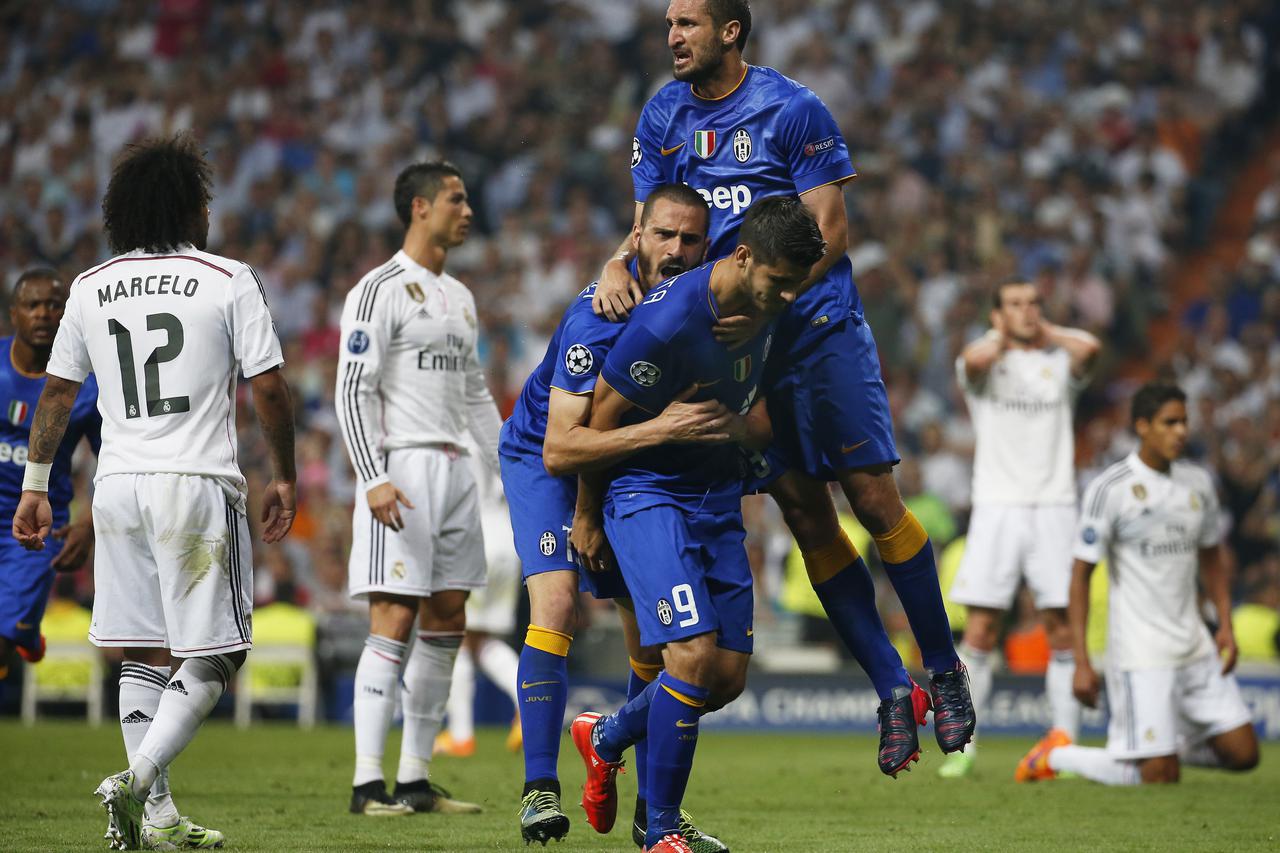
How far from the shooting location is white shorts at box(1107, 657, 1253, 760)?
32.0 ft

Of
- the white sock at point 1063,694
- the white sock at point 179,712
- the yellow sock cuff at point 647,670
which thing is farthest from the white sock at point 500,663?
the white sock at point 179,712

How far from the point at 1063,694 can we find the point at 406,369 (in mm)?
4896

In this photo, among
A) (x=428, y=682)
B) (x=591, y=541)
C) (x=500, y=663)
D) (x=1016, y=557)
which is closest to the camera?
(x=591, y=541)

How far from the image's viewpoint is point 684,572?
582cm

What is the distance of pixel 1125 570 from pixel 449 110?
13074mm

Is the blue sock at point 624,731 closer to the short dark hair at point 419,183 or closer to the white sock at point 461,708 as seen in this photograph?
the short dark hair at point 419,183

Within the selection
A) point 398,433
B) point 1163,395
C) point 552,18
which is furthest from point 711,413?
point 552,18

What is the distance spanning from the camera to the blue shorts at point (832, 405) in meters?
6.48

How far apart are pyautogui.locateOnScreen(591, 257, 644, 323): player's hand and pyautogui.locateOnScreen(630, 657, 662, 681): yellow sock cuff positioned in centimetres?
148

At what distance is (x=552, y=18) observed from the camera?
22.0 m

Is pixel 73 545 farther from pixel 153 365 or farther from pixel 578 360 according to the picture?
pixel 578 360

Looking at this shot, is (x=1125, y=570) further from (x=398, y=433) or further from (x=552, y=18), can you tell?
(x=552, y=18)

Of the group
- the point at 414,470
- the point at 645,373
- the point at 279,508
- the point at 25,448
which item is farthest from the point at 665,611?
the point at 25,448

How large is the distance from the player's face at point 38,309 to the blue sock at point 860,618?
13.7 feet
